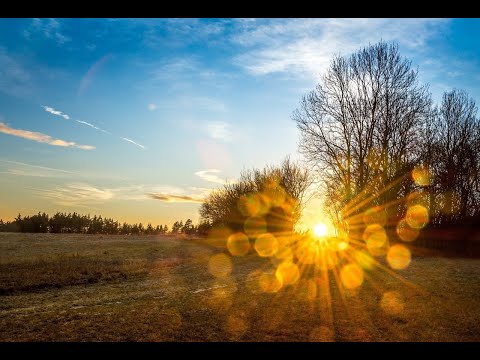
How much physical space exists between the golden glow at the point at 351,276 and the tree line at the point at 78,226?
6591 centimetres

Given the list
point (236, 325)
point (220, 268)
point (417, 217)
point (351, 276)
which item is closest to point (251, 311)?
point (236, 325)

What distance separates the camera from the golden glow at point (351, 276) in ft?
41.5

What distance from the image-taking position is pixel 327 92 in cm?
2680

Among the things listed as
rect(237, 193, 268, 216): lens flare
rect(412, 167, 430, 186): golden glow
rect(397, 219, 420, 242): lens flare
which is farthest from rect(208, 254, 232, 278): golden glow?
rect(237, 193, 268, 216): lens flare

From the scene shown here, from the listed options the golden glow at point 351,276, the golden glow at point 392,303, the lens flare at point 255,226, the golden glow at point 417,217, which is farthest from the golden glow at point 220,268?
the lens flare at point 255,226

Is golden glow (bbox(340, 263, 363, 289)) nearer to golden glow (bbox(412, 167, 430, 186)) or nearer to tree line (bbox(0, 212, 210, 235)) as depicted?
golden glow (bbox(412, 167, 430, 186))

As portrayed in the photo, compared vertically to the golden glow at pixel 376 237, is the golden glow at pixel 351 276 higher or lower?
lower

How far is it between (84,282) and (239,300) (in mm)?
10341

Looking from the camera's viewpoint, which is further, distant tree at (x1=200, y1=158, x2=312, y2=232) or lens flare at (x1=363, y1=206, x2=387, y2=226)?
distant tree at (x1=200, y1=158, x2=312, y2=232)

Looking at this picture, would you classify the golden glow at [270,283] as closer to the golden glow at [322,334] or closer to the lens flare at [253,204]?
the golden glow at [322,334]

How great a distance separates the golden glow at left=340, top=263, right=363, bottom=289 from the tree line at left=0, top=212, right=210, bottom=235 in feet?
216

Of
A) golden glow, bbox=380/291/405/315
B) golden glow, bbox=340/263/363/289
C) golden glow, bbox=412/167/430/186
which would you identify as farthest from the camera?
golden glow, bbox=412/167/430/186

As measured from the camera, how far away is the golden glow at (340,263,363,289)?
1266cm
